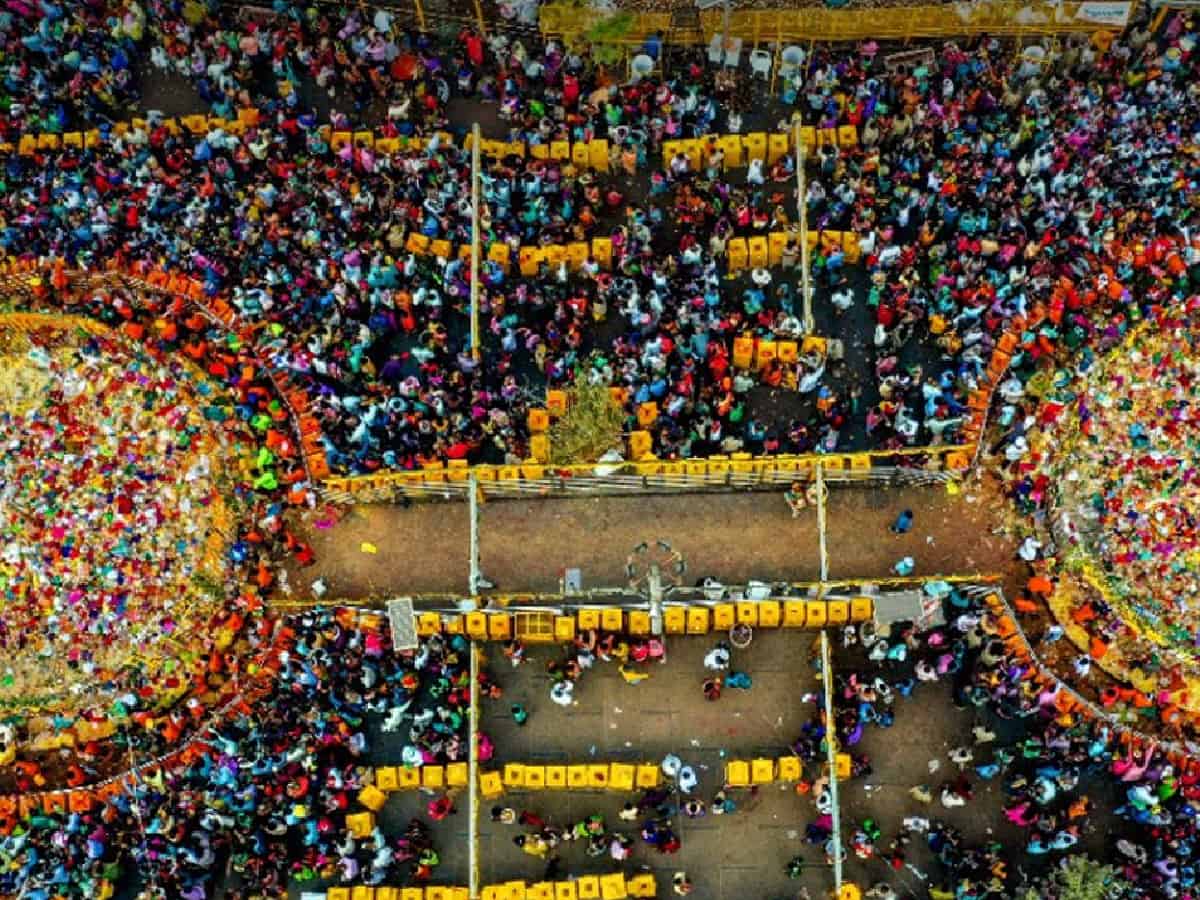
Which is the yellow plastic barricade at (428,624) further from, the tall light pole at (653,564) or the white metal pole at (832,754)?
the white metal pole at (832,754)

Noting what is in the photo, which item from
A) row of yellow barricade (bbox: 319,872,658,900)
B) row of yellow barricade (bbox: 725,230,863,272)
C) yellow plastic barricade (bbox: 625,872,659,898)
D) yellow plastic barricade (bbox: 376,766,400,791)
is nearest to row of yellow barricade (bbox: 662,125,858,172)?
row of yellow barricade (bbox: 725,230,863,272)

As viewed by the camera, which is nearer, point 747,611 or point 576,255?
point 747,611

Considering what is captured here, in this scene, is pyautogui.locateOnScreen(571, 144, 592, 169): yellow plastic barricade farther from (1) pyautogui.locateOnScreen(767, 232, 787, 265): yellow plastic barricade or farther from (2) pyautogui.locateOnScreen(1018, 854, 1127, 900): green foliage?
(2) pyautogui.locateOnScreen(1018, 854, 1127, 900): green foliage

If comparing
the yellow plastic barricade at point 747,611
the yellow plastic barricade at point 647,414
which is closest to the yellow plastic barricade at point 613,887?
the yellow plastic barricade at point 747,611

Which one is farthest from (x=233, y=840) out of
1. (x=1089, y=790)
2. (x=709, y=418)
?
(x=1089, y=790)

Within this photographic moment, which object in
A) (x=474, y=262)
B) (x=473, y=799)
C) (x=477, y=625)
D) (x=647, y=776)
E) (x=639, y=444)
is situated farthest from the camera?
(x=474, y=262)

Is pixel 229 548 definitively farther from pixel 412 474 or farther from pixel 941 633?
pixel 941 633

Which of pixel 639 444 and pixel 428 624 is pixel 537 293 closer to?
pixel 639 444

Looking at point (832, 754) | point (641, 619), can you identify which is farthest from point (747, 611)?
point (832, 754)
